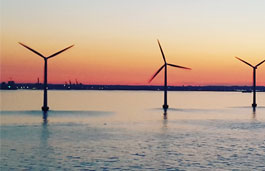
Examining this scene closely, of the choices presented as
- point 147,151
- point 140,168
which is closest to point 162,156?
point 147,151

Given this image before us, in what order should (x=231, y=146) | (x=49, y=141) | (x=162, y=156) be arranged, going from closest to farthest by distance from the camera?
(x=162, y=156) < (x=231, y=146) < (x=49, y=141)

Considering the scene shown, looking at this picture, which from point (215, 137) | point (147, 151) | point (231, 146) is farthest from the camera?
point (215, 137)

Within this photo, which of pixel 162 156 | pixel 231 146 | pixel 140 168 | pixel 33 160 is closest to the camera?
pixel 140 168

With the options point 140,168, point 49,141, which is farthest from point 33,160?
point 49,141

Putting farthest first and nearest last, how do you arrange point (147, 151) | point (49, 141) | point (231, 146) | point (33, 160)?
point (49, 141) < point (231, 146) < point (147, 151) < point (33, 160)

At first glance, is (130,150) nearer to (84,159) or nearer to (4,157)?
(84,159)

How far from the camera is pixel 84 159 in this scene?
36375mm

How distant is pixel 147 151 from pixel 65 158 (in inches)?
327

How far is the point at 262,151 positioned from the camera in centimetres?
4238

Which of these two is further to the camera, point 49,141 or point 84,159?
point 49,141

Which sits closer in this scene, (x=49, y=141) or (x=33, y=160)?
(x=33, y=160)

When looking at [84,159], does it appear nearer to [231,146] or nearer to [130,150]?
[130,150]

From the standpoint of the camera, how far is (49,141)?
163 feet

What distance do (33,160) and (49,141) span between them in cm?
1368
